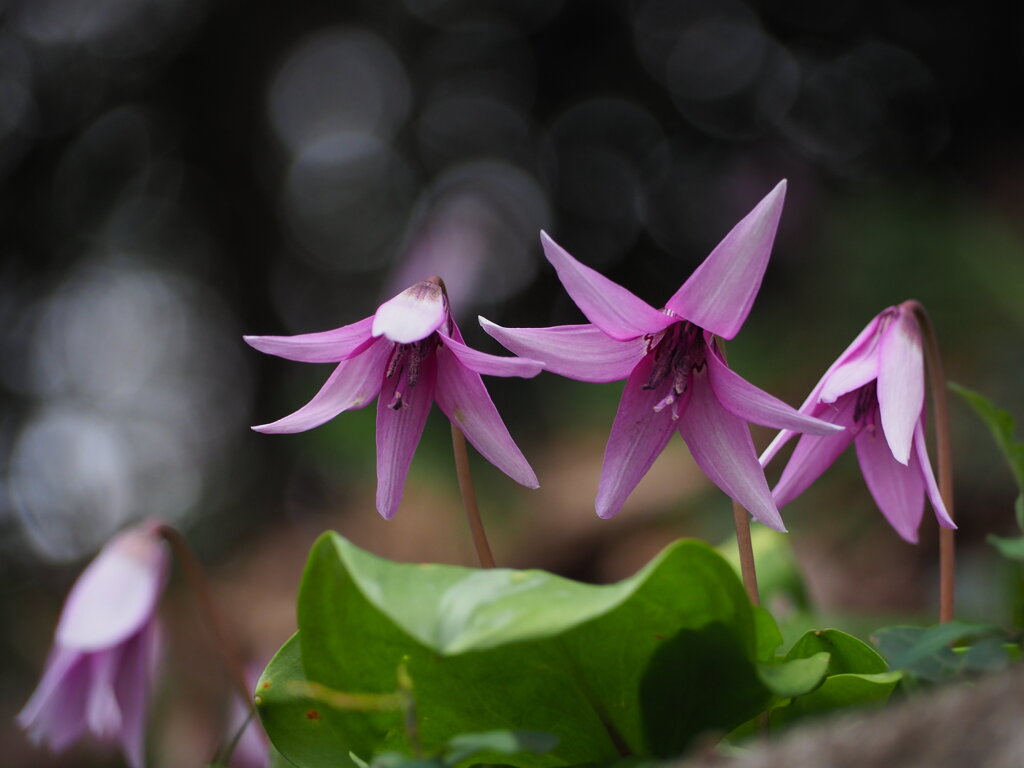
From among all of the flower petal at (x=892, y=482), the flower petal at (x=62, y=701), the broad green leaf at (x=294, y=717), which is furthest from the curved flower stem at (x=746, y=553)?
the flower petal at (x=62, y=701)

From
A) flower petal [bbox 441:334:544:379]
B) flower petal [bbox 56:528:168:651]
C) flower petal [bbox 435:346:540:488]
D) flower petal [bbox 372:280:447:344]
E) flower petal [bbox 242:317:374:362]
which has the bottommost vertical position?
flower petal [bbox 56:528:168:651]

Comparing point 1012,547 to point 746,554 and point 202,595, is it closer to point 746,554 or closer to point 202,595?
point 746,554

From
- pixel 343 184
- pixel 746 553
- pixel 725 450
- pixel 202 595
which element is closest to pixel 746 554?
pixel 746 553

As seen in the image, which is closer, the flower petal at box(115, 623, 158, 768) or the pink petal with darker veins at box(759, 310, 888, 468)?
the pink petal with darker veins at box(759, 310, 888, 468)

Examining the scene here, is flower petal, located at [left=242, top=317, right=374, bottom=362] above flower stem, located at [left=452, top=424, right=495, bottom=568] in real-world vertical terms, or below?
above

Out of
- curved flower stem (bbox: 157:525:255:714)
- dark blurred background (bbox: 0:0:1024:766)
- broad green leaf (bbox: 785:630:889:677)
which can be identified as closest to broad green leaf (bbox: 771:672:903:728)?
broad green leaf (bbox: 785:630:889:677)

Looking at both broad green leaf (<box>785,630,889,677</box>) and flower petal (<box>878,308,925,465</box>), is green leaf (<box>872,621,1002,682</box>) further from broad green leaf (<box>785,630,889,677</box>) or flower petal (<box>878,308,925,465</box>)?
flower petal (<box>878,308,925,465</box>)

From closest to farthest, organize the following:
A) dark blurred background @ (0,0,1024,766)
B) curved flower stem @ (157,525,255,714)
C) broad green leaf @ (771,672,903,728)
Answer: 1. broad green leaf @ (771,672,903,728)
2. curved flower stem @ (157,525,255,714)
3. dark blurred background @ (0,0,1024,766)

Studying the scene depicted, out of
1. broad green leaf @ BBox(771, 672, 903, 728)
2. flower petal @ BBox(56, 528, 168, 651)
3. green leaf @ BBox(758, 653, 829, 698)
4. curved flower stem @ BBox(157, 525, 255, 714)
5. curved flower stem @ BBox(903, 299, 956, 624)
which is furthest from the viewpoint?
curved flower stem @ BBox(157, 525, 255, 714)
